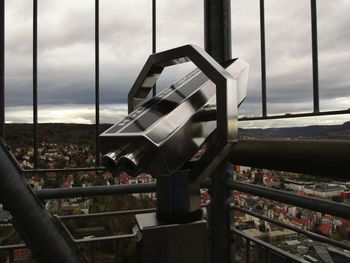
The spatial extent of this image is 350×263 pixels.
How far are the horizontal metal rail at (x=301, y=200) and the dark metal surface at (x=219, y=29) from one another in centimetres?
66

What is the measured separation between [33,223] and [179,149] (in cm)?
30

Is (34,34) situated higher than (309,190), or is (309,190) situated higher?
(34,34)

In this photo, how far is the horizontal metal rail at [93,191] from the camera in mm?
1585

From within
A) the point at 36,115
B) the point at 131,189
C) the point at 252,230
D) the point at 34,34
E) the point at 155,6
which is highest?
the point at 155,6

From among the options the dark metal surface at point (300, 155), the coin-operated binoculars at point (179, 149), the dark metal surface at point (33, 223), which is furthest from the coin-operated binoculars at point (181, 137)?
the dark metal surface at point (300, 155)

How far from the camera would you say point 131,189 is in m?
1.72

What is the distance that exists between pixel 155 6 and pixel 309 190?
117 centimetres

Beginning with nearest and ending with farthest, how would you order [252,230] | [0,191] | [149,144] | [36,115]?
[149,144]
[0,191]
[36,115]
[252,230]

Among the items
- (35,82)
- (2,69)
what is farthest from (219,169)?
(2,69)

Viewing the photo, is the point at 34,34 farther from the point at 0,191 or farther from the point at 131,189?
the point at 0,191

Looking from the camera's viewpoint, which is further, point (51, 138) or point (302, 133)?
point (51, 138)

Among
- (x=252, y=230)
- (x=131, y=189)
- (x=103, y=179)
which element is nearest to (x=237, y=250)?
(x=252, y=230)

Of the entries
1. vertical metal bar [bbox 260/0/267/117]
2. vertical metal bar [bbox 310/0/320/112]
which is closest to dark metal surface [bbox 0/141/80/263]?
vertical metal bar [bbox 310/0/320/112]

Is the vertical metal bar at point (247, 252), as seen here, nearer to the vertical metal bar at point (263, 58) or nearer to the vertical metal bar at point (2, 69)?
the vertical metal bar at point (263, 58)
